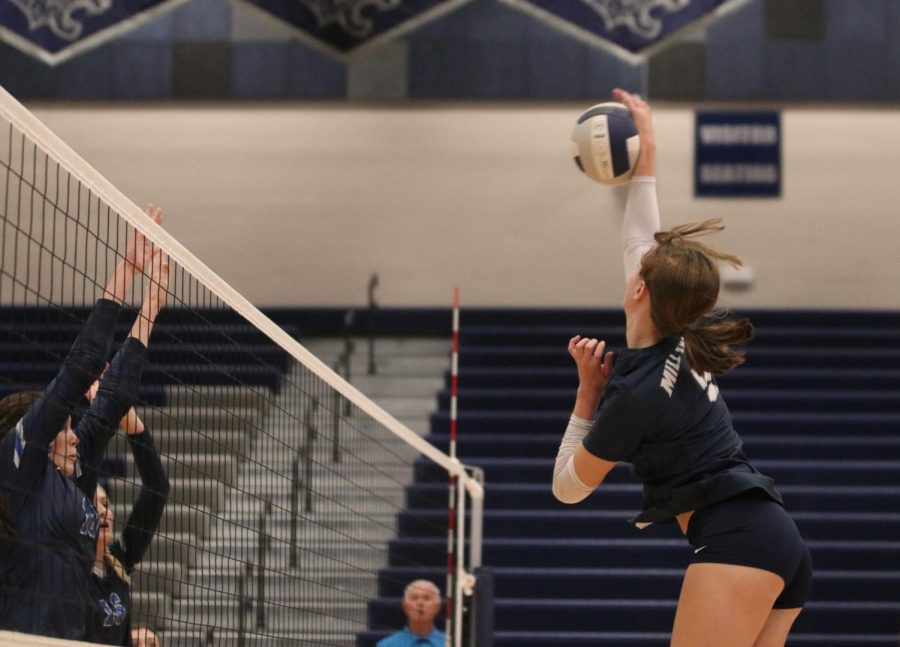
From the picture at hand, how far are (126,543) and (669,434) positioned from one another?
1.68 metres

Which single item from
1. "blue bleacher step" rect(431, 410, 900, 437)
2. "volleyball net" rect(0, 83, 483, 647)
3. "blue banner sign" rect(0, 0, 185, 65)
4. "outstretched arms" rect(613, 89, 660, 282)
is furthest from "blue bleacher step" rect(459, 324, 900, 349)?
"outstretched arms" rect(613, 89, 660, 282)

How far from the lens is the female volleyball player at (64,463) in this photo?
313cm

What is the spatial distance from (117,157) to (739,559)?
31.1 feet

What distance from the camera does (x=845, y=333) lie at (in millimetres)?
10703

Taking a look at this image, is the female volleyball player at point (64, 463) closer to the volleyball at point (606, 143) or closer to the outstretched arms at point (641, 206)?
the outstretched arms at point (641, 206)

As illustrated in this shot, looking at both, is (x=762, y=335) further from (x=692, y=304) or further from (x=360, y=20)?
(x=692, y=304)

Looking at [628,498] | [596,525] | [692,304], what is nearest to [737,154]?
[628,498]

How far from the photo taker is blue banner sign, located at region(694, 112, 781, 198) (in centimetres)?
1132

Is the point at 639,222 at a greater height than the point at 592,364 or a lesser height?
greater

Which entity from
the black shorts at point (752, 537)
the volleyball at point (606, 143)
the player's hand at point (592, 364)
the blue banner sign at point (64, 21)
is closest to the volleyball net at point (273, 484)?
the blue banner sign at point (64, 21)

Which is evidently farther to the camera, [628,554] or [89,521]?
[628,554]

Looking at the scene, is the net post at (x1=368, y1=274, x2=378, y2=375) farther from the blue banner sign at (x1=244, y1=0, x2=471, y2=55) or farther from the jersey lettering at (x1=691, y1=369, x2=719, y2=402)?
the jersey lettering at (x1=691, y1=369, x2=719, y2=402)

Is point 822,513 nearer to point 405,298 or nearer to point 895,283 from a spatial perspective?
point 895,283

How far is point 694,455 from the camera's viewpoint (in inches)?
114
